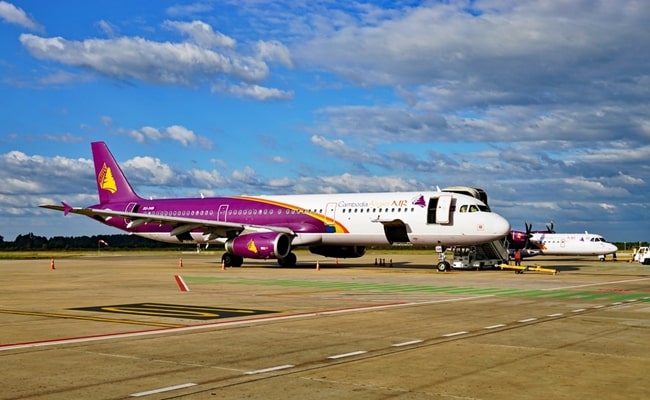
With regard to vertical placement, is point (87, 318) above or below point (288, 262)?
below

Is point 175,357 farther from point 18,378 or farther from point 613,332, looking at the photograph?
Result: point 613,332

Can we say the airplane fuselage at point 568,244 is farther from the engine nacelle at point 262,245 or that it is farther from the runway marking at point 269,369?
the runway marking at point 269,369

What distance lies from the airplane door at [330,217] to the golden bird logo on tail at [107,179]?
19429mm

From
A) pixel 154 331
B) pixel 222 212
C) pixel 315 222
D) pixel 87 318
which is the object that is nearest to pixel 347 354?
pixel 154 331

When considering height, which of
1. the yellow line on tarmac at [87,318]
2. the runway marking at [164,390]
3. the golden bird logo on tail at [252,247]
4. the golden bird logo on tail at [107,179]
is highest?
the golden bird logo on tail at [107,179]

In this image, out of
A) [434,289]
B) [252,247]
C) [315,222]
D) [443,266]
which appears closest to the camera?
[434,289]

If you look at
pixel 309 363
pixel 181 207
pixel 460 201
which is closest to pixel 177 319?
pixel 309 363

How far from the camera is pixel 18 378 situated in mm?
9047

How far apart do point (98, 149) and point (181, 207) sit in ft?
31.9

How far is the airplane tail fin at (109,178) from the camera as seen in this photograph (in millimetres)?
53438

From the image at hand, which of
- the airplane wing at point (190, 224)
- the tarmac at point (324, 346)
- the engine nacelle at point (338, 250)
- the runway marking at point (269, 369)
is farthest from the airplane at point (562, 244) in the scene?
the runway marking at point (269, 369)

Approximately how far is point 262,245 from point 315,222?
4170 millimetres

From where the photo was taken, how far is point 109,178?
5359 centimetres

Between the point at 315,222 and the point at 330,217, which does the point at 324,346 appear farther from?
the point at 315,222
